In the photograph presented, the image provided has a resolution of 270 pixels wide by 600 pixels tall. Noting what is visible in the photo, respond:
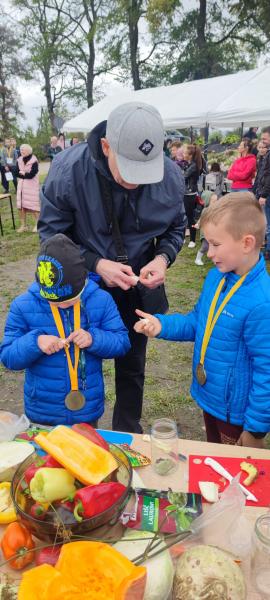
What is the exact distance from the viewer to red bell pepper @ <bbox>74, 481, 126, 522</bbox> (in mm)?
922

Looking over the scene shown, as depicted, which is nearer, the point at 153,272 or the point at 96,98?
the point at 153,272

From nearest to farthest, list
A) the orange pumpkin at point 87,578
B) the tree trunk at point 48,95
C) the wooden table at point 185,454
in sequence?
the orange pumpkin at point 87,578 < the wooden table at point 185,454 < the tree trunk at point 48,95

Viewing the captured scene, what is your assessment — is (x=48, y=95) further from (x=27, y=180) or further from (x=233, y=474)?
(x=233, y=474)

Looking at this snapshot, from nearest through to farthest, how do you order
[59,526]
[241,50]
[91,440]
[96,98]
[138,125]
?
[59,526] → [91,440] → [138,125] → [241,50] → [96,98]

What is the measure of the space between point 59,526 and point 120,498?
0.46ft

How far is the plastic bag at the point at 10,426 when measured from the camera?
1.49 m

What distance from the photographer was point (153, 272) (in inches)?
81.2

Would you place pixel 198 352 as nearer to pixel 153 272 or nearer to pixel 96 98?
pixel 153 272

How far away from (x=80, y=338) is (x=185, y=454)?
623 millimetres

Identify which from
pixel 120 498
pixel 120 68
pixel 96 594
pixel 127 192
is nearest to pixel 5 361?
pixel 127 192

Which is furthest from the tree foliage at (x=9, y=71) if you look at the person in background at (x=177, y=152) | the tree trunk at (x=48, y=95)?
the person in background at (x=177, y=152)

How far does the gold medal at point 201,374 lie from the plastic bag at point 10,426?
2.54 feet

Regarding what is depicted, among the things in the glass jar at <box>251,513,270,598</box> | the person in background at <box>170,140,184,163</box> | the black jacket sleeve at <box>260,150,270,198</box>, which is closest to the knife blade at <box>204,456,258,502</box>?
the glass jar at <box>251,513,270,598</box>

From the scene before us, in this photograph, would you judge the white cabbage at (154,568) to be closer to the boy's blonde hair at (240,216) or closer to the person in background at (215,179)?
the boy's blonde hair at (240,216)
